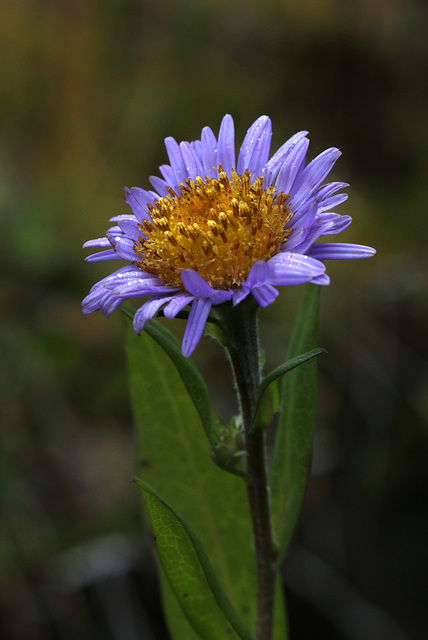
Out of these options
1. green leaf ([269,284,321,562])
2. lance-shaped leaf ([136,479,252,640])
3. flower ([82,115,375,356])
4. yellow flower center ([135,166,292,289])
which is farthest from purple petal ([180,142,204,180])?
lance-shaped leaf ([136,479,252,640])

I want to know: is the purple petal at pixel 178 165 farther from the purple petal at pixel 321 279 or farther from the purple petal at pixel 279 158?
the purple petal at pixel 321 279

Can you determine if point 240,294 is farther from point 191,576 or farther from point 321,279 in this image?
point 191,576

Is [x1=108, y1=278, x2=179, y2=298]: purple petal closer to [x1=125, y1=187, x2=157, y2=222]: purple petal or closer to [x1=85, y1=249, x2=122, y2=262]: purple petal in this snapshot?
[x1=85, y1=249, x2=122, y2=262]: purple petal

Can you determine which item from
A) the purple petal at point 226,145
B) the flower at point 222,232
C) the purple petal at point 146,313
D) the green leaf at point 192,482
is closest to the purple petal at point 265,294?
the flower at point 222,232

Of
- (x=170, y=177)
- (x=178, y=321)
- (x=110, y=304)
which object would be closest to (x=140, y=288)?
(x=110, y=304)

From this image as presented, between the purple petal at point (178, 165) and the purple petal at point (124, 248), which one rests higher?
the purple petal at point (178, 165)
